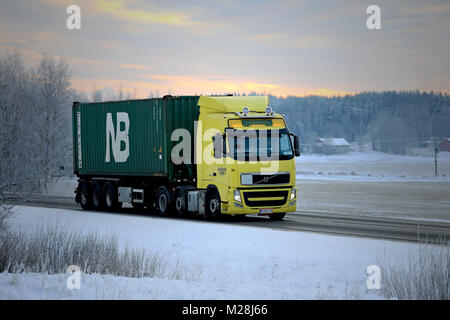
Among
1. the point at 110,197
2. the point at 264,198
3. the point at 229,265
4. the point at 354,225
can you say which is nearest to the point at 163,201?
the point at 110,197

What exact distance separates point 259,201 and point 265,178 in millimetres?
828

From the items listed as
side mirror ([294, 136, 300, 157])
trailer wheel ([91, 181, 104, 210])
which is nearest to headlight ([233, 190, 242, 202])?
side mirror ([294, 136, 300, 157])

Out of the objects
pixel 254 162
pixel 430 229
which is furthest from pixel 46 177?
pixel 430 229

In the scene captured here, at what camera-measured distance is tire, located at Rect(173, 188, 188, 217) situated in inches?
1027

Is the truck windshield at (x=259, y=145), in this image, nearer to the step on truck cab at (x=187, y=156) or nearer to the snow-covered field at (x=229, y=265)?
the step on truck cab at (x=187, y=156)

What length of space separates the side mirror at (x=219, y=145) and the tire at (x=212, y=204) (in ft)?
4.71

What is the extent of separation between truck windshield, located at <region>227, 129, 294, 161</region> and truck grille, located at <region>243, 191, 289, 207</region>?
1179mm

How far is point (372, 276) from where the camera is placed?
12.8m

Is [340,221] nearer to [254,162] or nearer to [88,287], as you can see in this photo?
[254,162]

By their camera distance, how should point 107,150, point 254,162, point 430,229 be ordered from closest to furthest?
1. point 430,229
2. point 254,162
3. point 107,150

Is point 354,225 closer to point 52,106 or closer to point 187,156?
point 187,156

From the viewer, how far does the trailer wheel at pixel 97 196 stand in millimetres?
31002

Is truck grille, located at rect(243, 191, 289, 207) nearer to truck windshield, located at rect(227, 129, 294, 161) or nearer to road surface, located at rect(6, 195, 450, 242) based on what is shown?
road surface, located at rect(6, 195, 450, 242)
